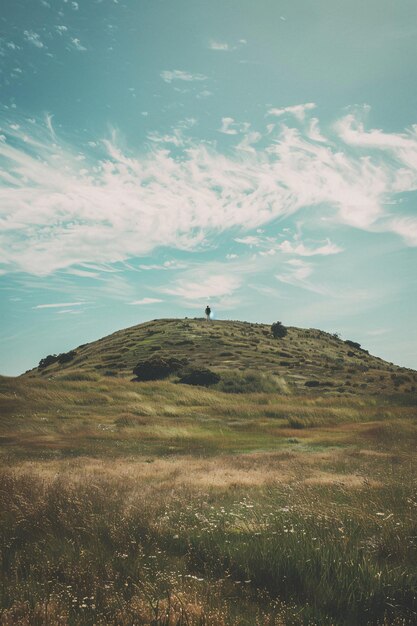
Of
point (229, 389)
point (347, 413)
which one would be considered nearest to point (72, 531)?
point (347, 413)

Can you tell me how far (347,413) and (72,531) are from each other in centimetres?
4703

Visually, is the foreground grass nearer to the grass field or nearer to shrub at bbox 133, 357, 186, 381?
the grass field

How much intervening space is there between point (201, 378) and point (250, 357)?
26.8m

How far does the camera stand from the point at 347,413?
51188mm

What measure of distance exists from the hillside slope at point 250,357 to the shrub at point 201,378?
13.9 ft

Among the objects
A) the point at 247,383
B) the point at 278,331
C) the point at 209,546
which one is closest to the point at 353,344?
the point at 278,331

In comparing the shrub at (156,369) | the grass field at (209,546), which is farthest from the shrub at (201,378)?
the grass field at (209,546)

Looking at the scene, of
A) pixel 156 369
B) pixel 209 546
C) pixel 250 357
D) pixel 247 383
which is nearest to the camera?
pixel 209 546

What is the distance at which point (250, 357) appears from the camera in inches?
3969

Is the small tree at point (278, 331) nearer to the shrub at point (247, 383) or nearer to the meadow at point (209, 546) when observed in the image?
the shrub at point (247, 383)

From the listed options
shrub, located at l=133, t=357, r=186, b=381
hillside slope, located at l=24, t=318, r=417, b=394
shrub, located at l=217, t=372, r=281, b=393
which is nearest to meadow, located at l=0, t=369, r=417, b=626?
shrub, located at l=217, t=372, r=281, b=393

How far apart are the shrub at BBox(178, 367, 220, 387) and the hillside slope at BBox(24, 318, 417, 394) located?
4.23 m

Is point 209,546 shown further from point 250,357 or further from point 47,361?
point 47,361

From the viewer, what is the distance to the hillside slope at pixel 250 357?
84.3 meters
